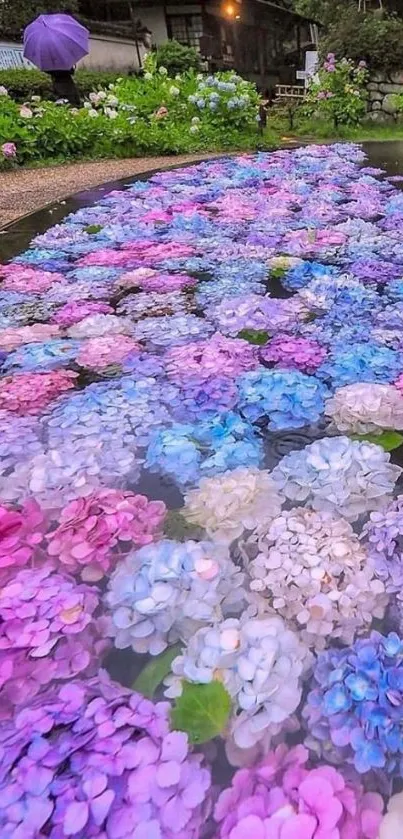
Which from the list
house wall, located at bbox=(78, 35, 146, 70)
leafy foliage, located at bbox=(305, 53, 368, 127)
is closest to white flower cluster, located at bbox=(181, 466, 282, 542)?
leafy foliage, located at bbox=(305, 53, 368, 127)

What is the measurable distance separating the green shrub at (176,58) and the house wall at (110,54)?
1334mm

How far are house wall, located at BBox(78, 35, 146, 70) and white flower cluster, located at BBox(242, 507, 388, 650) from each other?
71.1ft

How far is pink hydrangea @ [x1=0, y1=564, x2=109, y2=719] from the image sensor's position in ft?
4.53

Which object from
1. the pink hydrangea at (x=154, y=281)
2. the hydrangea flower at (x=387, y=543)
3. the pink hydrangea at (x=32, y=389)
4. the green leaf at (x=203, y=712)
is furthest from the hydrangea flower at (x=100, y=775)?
the pink hydrangea at (x=154, y=281)

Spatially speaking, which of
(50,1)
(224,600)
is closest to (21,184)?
(224,600)

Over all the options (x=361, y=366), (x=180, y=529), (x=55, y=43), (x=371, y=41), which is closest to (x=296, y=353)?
(x=361, y=366)

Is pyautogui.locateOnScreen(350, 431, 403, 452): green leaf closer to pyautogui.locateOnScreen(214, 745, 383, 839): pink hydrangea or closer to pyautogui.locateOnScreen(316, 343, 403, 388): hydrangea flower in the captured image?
pyautogui.locateOnScreen(316, 343, 403, 388): hydrangea flower

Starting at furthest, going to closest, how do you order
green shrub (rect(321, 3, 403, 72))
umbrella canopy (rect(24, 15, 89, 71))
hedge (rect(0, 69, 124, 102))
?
hedge (rect(0, 69, 124, 102))
green shrub (rect(321, 3, 403, 72))
umbrella canopy (rect(24, 15, 89, 71))

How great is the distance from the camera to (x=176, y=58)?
18969 millimetres

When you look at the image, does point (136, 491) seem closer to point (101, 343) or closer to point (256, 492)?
point (256, 492)

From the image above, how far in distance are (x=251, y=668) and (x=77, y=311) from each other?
2.72 m

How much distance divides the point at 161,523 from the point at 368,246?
332 cm

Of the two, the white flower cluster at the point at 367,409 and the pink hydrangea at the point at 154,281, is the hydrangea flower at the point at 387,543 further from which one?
the pink hydrangea at the point at 154,281

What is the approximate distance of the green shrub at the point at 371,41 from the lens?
46.8 ft
